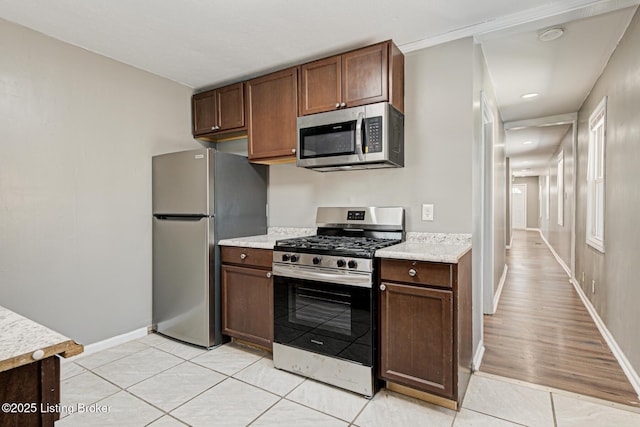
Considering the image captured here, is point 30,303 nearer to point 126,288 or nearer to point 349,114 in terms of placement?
point 126,288

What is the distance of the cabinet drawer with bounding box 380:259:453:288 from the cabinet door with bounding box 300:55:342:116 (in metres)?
1.27

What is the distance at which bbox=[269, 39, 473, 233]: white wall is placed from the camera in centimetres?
240

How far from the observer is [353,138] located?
244cm

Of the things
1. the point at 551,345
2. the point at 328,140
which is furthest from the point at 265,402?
the point at 551,345

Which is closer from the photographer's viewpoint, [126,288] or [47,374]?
[47,374]

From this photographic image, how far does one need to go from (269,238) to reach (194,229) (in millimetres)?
623

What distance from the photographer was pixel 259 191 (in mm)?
3262

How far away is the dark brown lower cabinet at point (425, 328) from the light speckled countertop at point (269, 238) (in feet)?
3.26

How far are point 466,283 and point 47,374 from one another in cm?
207

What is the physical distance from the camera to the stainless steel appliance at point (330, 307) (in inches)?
82.0

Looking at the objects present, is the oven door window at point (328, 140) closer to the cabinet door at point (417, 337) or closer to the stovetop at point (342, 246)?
the stovetop at point (342, 246)

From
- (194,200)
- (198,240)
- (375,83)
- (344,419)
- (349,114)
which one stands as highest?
(375,83)

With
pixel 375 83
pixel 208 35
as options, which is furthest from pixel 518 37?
pixel 208 35

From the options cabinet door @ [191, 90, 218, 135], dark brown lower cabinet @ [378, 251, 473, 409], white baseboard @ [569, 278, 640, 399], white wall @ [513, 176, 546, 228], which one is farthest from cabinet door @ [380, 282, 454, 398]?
white wall @ [513, 176, 546, 228]
